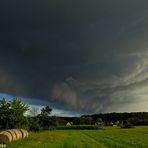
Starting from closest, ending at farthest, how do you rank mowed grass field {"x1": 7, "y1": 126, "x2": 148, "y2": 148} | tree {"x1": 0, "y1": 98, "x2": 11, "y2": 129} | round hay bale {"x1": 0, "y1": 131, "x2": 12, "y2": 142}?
mowed grass field {"x1": 7, "y1": 126, "x2": 148, "y2": 148} < round hay bale {"x1": 0, "y1": 131, "x2": 12, "y2": 142} < tree {"x1": 0, "y1": 98, "x2": 11, "y2": 129}

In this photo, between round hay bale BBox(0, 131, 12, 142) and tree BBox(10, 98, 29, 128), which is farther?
tree BBox(10, 98, 29, 128)

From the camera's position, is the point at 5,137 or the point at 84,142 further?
the point at 84,142

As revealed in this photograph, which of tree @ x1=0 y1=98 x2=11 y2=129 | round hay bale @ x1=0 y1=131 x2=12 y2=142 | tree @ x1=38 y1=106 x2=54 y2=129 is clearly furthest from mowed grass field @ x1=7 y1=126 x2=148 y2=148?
tree @ x1=38 y1=106 x2=54 y2=129

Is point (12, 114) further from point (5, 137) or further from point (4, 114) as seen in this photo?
point (5, 137)

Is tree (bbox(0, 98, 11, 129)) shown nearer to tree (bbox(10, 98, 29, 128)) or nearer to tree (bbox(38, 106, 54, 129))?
tree (bbox(10, 98, 29, 128))

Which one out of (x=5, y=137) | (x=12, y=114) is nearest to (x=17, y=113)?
(x=12, y=114)

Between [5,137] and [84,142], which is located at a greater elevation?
[5,137]

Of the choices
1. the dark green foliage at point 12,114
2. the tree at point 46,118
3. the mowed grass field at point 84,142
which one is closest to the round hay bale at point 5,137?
the mowed grass field at point 84,142

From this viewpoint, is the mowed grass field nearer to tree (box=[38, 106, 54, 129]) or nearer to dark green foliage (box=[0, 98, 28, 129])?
dark green foliage (box=[0, 98, 28, 129])

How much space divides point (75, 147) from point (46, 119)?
9732 cm

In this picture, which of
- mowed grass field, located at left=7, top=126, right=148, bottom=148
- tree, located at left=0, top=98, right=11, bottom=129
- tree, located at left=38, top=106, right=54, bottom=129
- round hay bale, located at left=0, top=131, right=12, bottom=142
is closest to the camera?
mowed grass field, located at left=7, top=126, right=148, bottom=148

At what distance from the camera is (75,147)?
37312 mm

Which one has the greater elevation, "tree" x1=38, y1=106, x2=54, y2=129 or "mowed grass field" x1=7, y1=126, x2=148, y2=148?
"tree" x1=38, y1=106, x2=54, y2=129

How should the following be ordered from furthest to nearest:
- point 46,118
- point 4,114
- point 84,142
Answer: point 46,118
point 4,114
point 84,142
